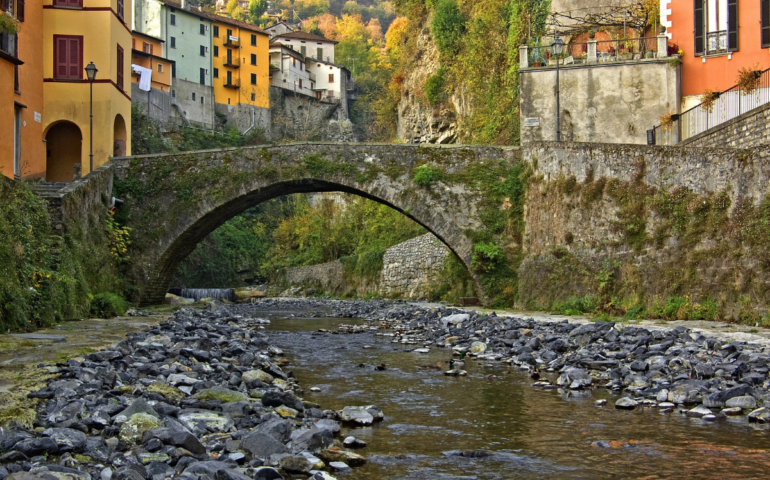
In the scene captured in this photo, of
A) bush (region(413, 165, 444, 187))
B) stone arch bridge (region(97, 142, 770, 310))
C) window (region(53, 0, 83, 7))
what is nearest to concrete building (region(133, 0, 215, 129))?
window (region(53, 0, 83, 7))

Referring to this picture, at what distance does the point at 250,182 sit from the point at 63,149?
5.93 meters

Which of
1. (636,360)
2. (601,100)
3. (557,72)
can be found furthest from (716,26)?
(636,360)

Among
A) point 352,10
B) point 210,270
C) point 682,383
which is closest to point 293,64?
point 210,270

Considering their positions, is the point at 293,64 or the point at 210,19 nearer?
the point at 210,19

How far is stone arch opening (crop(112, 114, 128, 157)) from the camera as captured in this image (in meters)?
20.1

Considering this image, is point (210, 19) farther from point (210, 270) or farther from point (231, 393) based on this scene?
point (231, 393)

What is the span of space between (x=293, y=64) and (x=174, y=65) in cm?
1420

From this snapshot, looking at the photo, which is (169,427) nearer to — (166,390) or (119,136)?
(166,390)

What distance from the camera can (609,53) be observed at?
67.1 feet

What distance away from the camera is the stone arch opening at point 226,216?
1792 cm

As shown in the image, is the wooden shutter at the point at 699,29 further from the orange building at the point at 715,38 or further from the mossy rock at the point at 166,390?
the mossy rock at the point at 166,390

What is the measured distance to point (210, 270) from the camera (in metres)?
39.6

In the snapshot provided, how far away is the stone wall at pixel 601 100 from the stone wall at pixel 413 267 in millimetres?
5932

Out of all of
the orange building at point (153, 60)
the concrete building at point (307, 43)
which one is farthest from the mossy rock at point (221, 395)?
the concrete building at point (307, 43)
